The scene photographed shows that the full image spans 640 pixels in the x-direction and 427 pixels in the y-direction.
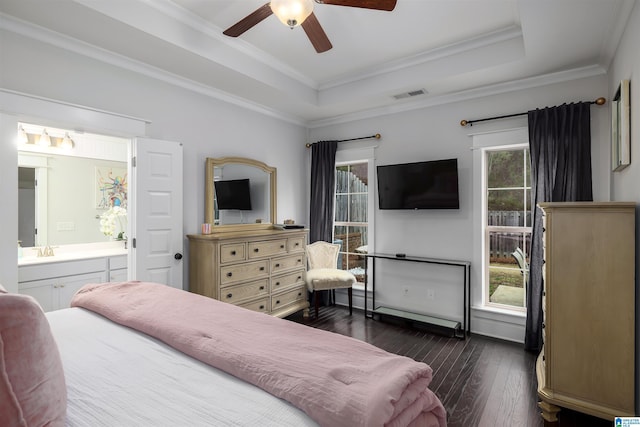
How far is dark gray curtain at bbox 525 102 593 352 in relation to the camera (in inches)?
116

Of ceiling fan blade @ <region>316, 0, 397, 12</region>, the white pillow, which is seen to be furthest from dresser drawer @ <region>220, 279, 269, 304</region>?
ceiling fan blade @ <region>316, 0, 397, 12</region>

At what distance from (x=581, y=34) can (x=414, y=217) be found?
2.22 metres

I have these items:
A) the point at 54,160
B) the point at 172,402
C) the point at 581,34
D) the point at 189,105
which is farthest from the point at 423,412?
the point at 54,160

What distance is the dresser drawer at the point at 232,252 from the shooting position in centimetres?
321

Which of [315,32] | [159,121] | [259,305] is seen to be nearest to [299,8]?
[315,32]

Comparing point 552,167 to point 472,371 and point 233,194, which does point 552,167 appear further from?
point 233,194

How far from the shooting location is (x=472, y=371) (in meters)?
2.78

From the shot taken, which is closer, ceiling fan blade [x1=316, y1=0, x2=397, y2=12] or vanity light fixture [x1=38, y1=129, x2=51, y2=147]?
ceiling fan blade [x1=316, y1=0, x2=397, y2=12]

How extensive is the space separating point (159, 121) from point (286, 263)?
203 cm

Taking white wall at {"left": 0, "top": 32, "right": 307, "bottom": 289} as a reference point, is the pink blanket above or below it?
below

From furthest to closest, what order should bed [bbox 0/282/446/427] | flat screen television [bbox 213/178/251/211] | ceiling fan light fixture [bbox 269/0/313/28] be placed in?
flat screen television [bbox 213/178/251/211], ceiling fan light fixture [bbox 269/0/313/28], bed [bbox 0/282/446/427]

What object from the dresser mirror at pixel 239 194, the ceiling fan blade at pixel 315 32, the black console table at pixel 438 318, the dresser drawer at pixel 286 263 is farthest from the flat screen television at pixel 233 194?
the ceiling fan blade at pixel 315 32

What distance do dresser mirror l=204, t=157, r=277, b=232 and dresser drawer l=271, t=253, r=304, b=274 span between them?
20.2 inches

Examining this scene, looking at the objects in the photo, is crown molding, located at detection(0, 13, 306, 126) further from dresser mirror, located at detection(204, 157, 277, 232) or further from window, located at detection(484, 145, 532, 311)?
window, located at detection(484, 145, 532, 311)
